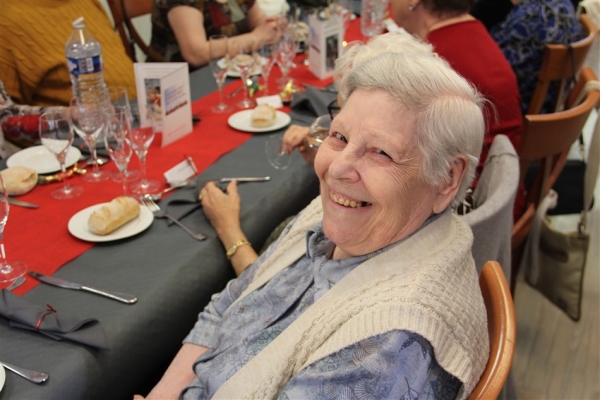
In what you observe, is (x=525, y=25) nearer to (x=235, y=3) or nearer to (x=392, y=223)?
(x=235, y=3)

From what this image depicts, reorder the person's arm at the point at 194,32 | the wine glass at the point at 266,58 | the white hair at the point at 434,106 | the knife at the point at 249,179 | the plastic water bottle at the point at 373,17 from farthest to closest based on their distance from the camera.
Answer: the plastic water bottle at the point at 373,17, the person's arm at the point at 194,32, the wine glass at the point at 266,58, the knife at the point at 249,179, the white hair at the point at 434,106

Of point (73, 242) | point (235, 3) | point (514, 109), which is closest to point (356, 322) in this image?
point (73, 242)

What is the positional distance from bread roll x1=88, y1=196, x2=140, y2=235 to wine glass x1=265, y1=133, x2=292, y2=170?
Result: 544mm

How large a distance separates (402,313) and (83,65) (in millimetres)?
1488

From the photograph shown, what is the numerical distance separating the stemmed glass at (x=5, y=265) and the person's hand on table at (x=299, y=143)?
887mm

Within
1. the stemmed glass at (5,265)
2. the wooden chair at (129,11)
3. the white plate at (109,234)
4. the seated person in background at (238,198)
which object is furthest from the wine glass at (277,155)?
the wooden chair at (129,11)

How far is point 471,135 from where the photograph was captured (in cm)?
104

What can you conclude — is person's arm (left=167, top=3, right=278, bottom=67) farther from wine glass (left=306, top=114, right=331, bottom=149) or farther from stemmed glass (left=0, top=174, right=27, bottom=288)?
stemmed glass (left=0, top=174, right=27, bottom=288)

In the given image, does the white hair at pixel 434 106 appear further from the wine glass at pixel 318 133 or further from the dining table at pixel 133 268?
the wine glass at pixel 318 133

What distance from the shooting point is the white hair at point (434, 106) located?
3.33 ft

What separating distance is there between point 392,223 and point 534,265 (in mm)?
1441

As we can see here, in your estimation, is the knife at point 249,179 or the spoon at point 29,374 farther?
the knife at point 249,179

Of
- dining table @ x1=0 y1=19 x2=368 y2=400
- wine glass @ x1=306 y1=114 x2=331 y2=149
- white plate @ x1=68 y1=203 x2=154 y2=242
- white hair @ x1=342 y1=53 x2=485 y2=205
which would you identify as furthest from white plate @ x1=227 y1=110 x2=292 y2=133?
white hair @ x1=342 y1=53 x2=485 y2=205

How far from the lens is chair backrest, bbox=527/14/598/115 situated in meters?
2.35
